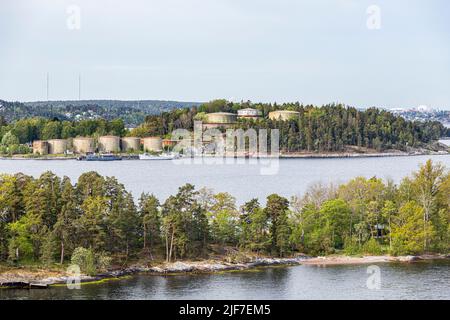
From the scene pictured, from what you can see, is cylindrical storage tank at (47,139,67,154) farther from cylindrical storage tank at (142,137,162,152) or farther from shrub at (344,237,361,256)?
shrub at (344,237,361,256)

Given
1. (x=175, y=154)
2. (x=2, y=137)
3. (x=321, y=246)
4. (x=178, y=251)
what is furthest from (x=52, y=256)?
A: (x=2, y=137)

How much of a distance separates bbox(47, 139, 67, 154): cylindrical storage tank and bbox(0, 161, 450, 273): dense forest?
42192 mm

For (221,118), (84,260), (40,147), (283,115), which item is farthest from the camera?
(221,118)

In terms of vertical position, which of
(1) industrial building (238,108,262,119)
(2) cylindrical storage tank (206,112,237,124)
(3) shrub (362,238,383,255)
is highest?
(1) industrial building (238,108,262,119)

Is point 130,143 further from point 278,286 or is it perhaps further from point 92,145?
point 278,286

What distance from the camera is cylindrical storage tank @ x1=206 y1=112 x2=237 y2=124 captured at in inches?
2672

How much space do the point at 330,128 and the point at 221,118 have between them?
1048cm

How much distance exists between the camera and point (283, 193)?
28.0 meters

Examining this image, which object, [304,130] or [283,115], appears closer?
[304,130]

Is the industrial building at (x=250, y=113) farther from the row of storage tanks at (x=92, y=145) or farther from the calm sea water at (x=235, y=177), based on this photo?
the calm sea water at (x=235, y=177)

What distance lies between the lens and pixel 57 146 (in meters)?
58.4

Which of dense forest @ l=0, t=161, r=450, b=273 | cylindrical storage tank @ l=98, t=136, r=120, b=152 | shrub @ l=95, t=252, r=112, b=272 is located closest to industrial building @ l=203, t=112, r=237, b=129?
cylindrical storage tank @ l=98, t=136, r=120, b=152

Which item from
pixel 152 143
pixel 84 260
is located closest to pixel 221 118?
pixel 152 143
